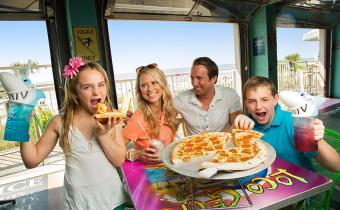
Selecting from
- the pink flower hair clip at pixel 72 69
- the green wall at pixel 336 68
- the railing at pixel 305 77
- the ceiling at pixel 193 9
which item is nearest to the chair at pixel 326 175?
the pink flower hair clip at pixel 72 69

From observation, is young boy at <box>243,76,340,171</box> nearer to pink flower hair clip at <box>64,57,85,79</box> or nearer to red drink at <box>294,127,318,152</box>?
red drink at <box>294,127,318,152</box>

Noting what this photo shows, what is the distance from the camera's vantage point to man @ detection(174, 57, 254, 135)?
1.91 meters

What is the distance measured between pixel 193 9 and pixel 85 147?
10.1 ft

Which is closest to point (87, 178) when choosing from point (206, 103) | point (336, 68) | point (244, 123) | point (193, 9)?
point (244, 123)

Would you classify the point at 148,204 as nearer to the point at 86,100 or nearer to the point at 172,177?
the point at 172,177

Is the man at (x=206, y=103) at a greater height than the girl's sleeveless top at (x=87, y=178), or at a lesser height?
greater

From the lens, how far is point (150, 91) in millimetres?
1623

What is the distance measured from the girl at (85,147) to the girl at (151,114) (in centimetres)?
34

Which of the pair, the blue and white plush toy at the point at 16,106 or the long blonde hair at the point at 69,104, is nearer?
the blue and white plush toy at the point at 16,106

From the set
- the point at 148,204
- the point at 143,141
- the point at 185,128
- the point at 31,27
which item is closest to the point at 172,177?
the point at 148,204

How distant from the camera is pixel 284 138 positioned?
4.29ft

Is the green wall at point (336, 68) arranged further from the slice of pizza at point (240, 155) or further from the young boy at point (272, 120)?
the slice of pizza at point (240, 155)

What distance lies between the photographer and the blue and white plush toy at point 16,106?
38.0 inches

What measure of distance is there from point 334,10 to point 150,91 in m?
6.28
